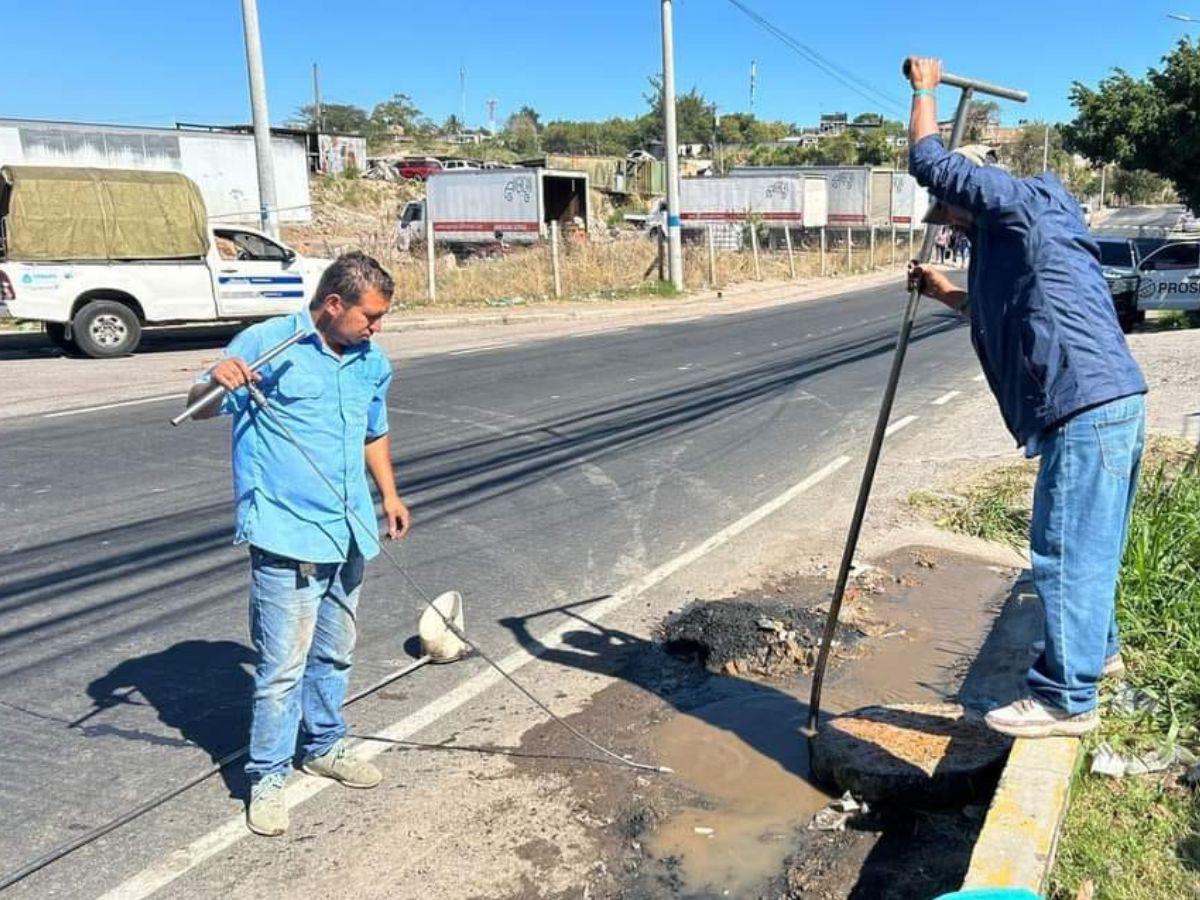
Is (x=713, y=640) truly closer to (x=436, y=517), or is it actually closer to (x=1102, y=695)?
(x=1102, y=695)

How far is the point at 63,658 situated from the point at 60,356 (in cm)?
1247

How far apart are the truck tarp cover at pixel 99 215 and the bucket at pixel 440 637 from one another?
12.9 metres

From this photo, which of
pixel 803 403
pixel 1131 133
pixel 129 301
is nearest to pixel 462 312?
pixel 129 301

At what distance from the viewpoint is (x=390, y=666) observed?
4.75 meters

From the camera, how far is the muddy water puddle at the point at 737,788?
3.28 metres

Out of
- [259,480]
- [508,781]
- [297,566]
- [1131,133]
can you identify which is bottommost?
[508,781]

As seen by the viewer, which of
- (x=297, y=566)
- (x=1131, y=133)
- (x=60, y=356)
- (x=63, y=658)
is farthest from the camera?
(x=1131, y=133)

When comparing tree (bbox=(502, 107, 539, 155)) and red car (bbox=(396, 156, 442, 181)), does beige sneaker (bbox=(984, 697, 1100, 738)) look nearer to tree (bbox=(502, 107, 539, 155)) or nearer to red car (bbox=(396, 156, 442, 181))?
red car (bbox=(396, 156, 442, 181))

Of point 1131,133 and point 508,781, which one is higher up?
point 1131,133

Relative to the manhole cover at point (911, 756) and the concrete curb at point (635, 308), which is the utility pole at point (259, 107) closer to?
the concrete curb at point (635, 308)

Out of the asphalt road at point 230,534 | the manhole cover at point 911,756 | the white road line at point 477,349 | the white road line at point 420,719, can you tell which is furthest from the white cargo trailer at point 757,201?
the manhole cover at point 911,756

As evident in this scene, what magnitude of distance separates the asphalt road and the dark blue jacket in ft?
8.91

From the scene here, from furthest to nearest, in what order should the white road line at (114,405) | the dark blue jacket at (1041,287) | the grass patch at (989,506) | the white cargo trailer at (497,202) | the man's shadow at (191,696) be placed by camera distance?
the white cargo trailer at (497,202) < the white road line at (114,405) < the grass patch at (989,506) < the man's shadow at (191,696) < the dark blue jacket at (1041,287)

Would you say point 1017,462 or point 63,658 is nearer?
point 63,658
